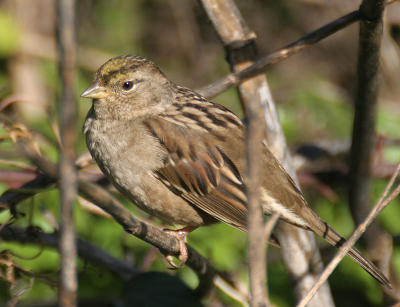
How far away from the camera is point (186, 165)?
274cm

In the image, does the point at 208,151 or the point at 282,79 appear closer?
the point at 208,151

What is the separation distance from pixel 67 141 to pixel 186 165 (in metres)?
1.57

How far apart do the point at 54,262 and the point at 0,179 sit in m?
0.68

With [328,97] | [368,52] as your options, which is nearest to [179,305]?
[368,52]

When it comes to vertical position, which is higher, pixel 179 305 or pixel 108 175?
pixel 108 175

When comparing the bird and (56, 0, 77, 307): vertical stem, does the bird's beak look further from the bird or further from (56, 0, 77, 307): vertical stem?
(56, 0, 77, 307): vertical stem

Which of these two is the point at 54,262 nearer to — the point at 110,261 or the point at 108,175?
the point at 110,261

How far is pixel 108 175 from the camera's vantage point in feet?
8.74

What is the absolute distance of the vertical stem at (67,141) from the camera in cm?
113

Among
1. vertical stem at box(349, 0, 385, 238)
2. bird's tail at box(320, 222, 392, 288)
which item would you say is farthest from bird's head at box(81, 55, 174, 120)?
bird's tail at box(320, 222, 392, 288)

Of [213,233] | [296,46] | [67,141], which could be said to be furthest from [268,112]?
[67,141]

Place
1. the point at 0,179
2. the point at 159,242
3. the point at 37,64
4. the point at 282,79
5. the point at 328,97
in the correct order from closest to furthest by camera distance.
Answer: the point at 159,242 → the point at 0,179 → the point at 328,97 → the point at 37,64 → the point at 282,79

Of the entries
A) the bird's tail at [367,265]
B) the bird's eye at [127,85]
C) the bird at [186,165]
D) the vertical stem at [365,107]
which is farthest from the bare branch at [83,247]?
the vertical stem at [365,107]

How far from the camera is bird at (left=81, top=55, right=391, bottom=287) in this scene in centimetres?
266
